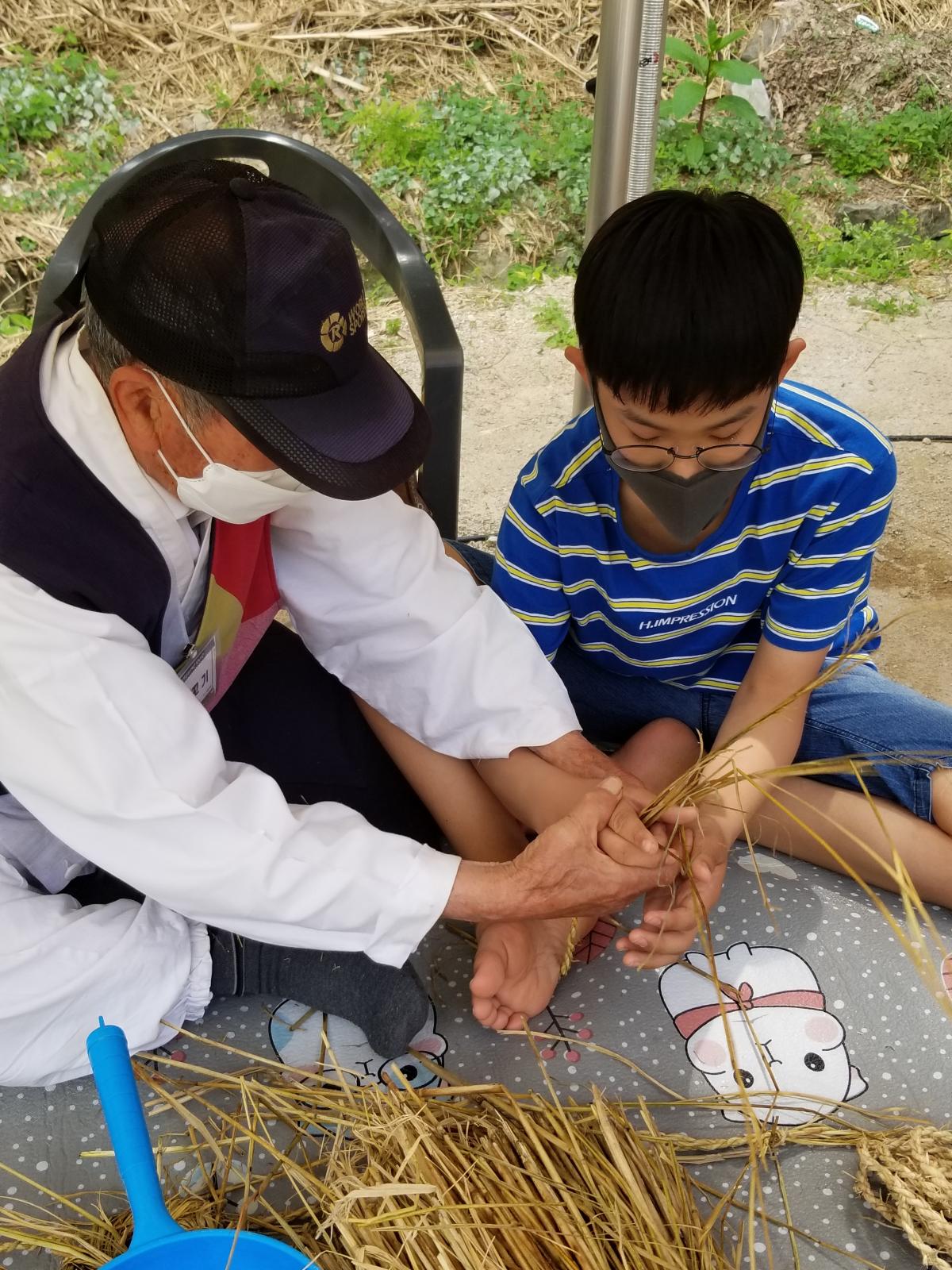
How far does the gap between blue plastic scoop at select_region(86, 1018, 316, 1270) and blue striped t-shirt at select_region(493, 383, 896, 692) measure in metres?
1.02

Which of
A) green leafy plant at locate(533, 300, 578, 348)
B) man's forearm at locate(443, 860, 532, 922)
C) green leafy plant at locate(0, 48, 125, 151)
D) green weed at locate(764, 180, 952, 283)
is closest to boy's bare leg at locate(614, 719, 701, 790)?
man's forearm at locate(443, 860, 532, 922)

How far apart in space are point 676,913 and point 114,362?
1043 mm

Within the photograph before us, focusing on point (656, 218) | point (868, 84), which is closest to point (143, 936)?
point (656, 218)

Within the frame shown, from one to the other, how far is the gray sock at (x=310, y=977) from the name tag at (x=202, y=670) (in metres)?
0.37

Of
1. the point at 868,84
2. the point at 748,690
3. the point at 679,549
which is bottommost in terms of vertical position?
the point at 748,690

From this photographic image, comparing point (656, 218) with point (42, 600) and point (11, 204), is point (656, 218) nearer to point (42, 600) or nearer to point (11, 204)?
point (42, 600)

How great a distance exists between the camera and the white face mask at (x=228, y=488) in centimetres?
133

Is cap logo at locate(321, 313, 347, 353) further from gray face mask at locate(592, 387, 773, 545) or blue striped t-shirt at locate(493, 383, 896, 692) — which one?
blue striped t-shirt at locate(493, 383, 896, 692)

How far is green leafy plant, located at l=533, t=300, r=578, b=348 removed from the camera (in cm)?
435

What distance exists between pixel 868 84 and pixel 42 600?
17.2 feet

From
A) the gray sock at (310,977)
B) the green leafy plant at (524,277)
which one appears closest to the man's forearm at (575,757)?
the gray sock at (310,977)

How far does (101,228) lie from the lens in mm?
1287

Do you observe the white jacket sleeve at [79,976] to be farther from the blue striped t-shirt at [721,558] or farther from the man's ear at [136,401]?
the blue striped t-shirt at [721,558]

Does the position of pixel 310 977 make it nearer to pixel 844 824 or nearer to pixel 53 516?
pixel 53 516
